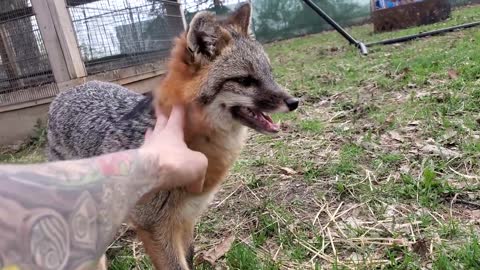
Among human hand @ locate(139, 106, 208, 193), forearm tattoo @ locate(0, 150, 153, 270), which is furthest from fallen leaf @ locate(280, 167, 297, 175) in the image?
forearm tattoo @ locate(0, 150, 153, 270)

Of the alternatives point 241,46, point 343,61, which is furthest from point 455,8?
point 241,46

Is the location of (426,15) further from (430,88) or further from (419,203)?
(419,203)

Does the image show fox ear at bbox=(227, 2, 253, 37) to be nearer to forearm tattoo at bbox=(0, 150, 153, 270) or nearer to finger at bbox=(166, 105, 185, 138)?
finger at bbox=(166, 105, 185, 138)

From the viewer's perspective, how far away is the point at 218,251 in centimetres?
270

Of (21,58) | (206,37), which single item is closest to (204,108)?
(206,37)

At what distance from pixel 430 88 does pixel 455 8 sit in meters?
14.6

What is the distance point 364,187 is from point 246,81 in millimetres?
1193

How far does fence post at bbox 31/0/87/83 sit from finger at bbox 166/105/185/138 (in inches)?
179

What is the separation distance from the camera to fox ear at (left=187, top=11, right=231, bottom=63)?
7.79ft

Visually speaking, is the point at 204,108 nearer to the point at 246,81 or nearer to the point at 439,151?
the point at 246,81

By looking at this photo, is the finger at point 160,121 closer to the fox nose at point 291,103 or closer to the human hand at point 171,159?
the human hand at point 171,159

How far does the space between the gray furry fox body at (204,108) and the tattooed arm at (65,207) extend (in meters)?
0.97

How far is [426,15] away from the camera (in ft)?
41.0

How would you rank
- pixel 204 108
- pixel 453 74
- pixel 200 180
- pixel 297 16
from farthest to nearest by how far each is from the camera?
pixel 297 16 < pixel 453 74 < pixel 204 108 < pixel 200 180
